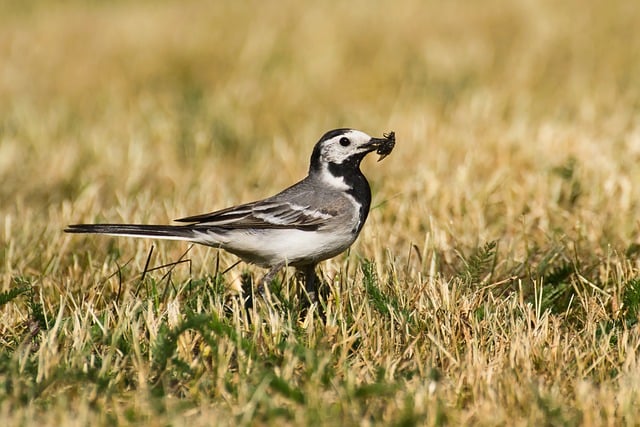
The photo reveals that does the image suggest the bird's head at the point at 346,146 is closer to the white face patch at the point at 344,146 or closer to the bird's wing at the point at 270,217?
the white face patch at the point at 344,146

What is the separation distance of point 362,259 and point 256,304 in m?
0.69

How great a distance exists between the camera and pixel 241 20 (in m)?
13.3

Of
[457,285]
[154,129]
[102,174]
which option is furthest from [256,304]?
[154,129]

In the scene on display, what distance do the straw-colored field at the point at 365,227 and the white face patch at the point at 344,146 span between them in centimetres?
65

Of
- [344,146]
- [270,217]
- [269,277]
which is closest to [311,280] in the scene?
[269,277]

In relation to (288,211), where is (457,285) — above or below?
below

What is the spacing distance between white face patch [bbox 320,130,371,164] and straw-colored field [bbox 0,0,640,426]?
0.65m

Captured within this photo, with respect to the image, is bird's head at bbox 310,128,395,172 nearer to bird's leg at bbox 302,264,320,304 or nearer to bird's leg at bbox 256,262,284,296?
bird's leg at bbox 302,264,320,304

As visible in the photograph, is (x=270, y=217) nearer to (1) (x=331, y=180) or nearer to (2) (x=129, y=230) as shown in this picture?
(1) (x=331, y=180)

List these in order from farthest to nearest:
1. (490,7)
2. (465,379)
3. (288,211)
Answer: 1. (490,7)
2. (288,211)
3. (465,379)

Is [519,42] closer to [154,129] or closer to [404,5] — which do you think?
[404,5]

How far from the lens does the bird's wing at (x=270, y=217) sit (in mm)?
5574

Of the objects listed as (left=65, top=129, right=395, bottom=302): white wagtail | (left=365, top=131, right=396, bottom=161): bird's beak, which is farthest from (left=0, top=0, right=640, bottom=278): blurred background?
(left=65, top=129, right=395, bottom=302): white wagtail

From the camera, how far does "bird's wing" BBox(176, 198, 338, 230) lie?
18.3 ft
